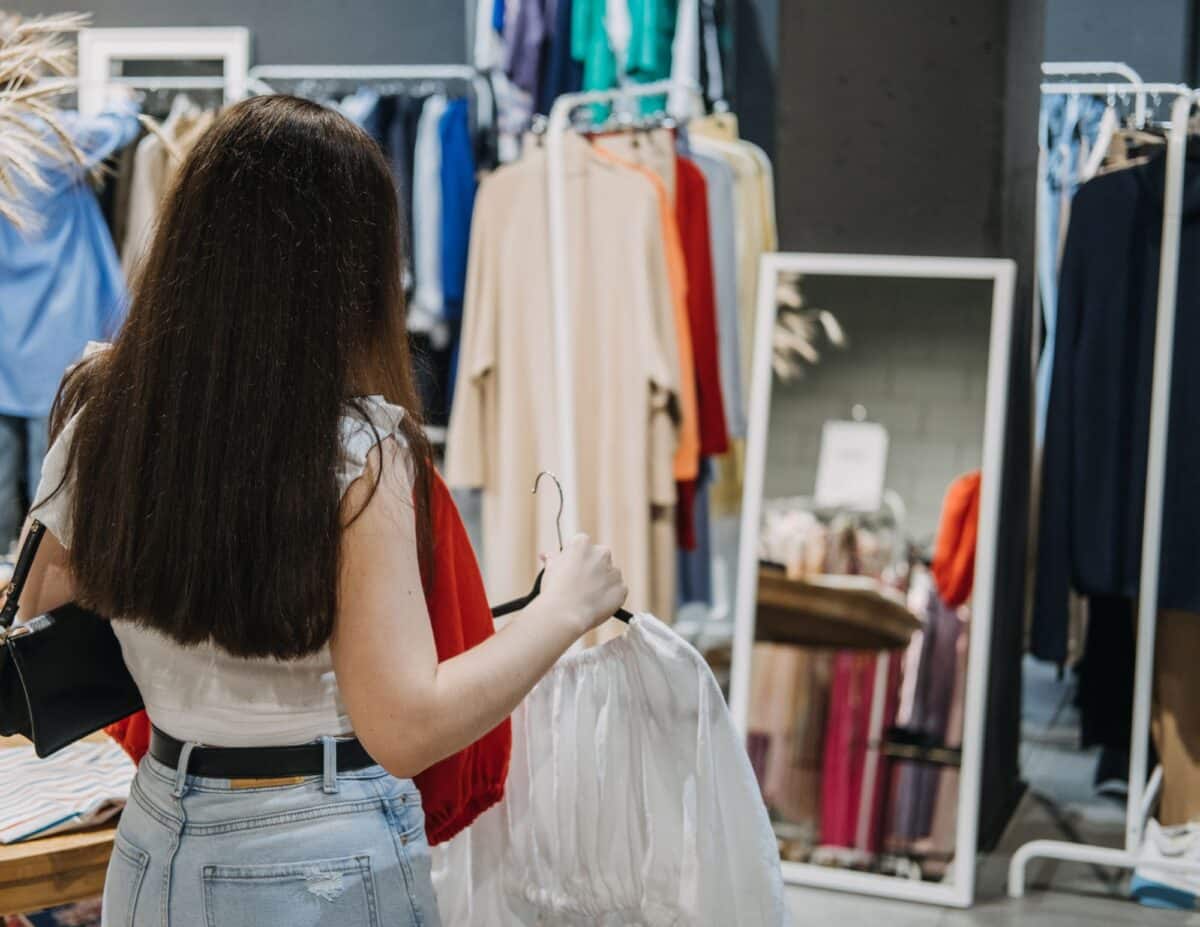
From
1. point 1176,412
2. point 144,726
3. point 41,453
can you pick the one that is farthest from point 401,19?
point 144,726

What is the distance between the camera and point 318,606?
118 cm

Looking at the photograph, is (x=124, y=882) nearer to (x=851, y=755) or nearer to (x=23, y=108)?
(x=23, y=108)

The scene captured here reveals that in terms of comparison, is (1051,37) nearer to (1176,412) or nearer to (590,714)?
(1176,412)

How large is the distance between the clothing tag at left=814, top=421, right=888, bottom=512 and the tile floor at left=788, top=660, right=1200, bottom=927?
35.0 inches

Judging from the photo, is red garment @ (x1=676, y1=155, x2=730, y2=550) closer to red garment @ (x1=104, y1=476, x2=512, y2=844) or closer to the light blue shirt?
the light blue shirt

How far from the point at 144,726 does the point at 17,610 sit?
245 millimetres

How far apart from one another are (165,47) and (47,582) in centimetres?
463

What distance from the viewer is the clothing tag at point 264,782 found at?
1261 millimetres

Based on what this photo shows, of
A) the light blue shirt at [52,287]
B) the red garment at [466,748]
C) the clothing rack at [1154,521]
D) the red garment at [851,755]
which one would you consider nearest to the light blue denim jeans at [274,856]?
the red garment at [466,748]

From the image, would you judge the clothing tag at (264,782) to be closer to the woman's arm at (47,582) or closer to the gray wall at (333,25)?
the woman's arm at (47,582)

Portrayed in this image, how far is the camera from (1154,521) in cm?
317

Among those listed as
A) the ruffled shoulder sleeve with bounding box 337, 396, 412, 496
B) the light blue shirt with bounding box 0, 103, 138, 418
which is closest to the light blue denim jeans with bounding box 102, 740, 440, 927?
the ruffled shoulder sleeve with bounding box 337, 396, 412, 496

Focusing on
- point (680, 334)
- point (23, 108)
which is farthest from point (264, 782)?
point (680, 334)

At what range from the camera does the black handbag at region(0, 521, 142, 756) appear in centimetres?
134
